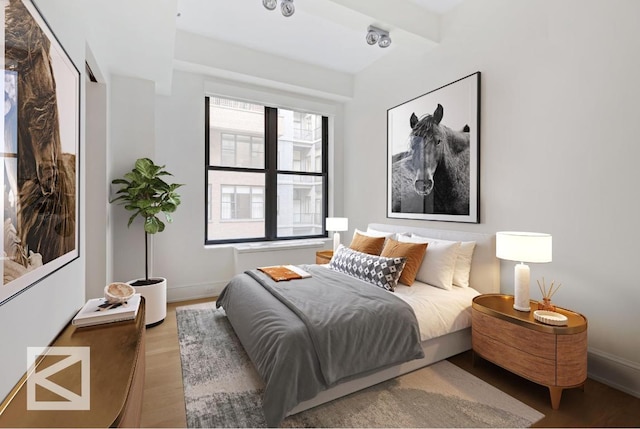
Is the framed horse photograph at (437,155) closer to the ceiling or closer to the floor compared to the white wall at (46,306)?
closer to the ceiling

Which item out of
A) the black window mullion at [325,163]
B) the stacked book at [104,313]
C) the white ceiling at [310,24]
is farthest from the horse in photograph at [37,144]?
the black window mullion at [325,163]

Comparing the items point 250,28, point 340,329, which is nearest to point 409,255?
point 340,329

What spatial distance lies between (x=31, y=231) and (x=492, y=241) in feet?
10.1

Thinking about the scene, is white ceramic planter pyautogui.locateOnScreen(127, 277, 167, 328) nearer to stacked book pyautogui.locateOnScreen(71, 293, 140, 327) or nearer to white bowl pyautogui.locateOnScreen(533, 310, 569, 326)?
stacked book pyautogui.locateOnScreen(71, 293, 140, 327)

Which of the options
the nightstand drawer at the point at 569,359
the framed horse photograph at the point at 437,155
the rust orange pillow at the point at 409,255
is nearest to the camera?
the nightstand drawer at the point at 569,359

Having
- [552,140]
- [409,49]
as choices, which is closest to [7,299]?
[552,140]

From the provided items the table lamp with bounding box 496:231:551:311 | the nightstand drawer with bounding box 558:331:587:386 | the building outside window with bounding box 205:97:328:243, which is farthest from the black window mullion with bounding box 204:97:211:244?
the nightstand drawer with bounding box 558:331:587:386

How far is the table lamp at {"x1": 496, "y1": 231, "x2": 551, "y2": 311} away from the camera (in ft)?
6.63

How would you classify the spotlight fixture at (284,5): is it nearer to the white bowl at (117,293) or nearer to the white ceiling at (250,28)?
the white ceiling at (250,28)

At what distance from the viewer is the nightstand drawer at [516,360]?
1880 mm

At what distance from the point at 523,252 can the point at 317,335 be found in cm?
151

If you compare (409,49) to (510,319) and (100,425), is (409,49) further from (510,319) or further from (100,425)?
(100,425)

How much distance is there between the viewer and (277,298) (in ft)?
7.70

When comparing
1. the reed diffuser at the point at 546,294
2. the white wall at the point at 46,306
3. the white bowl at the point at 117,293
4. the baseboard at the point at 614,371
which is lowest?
the baseboard at the point at 614,371
